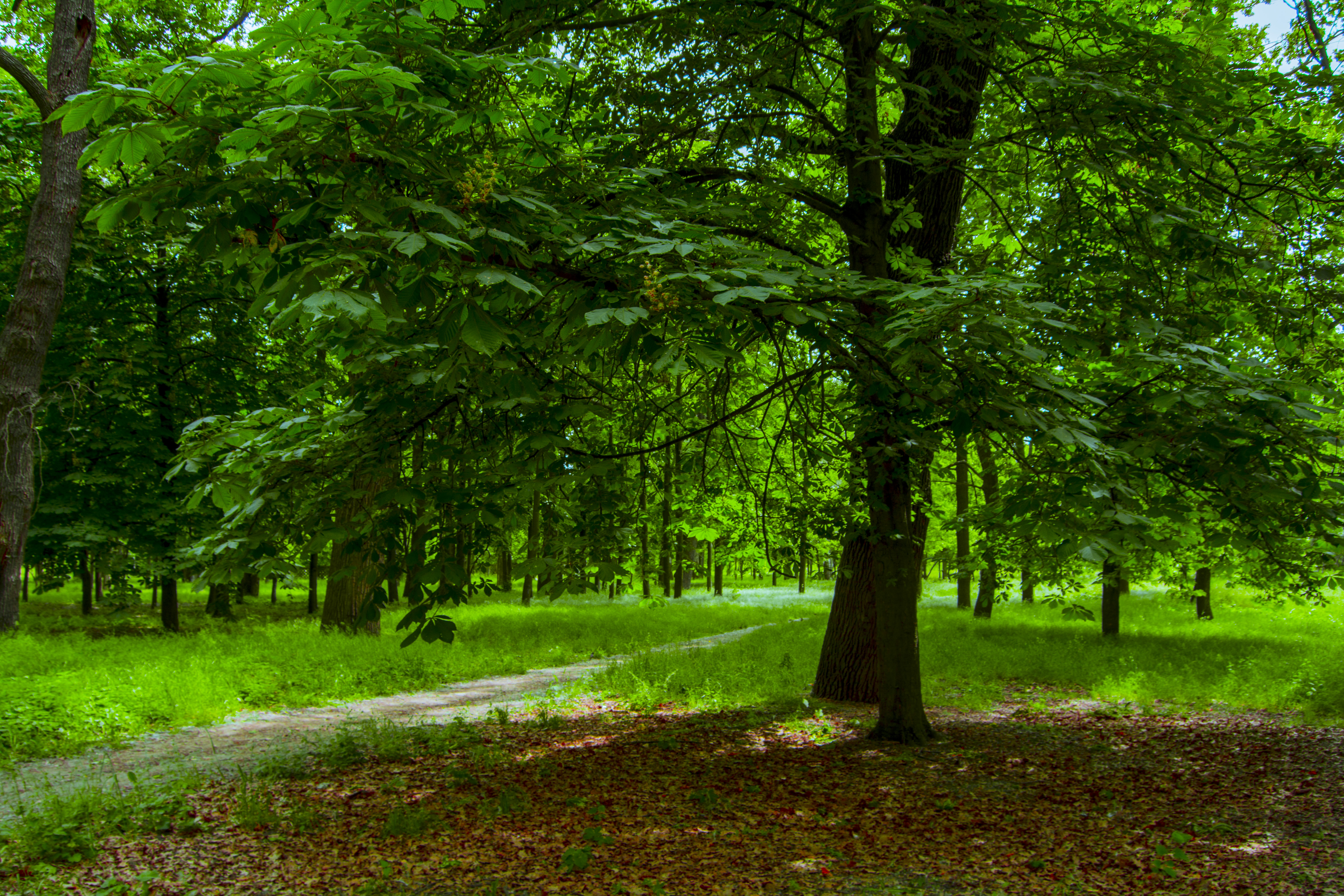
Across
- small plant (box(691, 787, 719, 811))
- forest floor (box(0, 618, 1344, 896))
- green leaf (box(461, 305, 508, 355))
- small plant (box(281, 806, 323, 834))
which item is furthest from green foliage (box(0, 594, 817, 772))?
green leaf (box(461, 305, 508, 355))

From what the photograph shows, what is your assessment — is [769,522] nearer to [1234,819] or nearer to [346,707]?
[1234,819]

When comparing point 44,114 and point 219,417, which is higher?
point 44,114

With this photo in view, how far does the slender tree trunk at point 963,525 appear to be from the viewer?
6984 millimetres

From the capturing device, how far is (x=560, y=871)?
3996mm

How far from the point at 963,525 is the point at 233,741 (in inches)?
275

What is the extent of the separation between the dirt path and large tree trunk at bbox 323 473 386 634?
3.36 ft

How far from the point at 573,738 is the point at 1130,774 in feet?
15.1

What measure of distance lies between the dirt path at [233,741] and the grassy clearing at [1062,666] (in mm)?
1660

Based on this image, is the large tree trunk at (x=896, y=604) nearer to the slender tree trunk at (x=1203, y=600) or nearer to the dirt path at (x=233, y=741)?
the dirt path at (x=233, y=741)

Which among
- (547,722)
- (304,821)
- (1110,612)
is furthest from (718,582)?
(304,821)

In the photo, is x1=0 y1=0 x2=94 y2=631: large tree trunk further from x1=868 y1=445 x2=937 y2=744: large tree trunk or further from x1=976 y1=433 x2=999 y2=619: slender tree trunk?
x1=976 y1=433 x2=999 y2=619: slender tree trunk

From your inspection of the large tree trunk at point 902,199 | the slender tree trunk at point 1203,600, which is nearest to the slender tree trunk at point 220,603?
the large tree trunk at point 902,199

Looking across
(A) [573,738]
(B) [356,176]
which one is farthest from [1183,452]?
(A) [573,738]

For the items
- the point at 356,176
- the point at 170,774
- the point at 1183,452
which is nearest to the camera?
the point at 356,176
